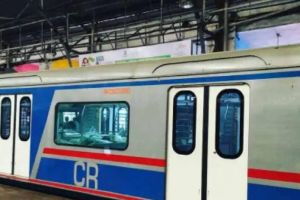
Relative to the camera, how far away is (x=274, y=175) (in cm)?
701

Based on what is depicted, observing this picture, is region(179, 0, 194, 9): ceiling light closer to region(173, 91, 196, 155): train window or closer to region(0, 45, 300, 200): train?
region(0, 45, 300, 200): train

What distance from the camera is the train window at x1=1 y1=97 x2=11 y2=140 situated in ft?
39.0

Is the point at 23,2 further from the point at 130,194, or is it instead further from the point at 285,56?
the point at 285,56

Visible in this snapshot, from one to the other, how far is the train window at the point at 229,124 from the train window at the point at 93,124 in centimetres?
195

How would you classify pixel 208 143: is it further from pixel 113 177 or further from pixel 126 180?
pixel 113 177

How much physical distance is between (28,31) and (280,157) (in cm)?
1922

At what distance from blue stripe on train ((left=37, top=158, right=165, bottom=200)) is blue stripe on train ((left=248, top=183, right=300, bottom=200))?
5.16 feet

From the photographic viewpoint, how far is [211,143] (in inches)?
303

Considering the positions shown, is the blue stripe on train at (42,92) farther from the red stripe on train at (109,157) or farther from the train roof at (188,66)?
the red stripe on train at (109,157)

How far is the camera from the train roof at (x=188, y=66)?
7223 millimetres

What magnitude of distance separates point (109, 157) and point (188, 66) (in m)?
2.15

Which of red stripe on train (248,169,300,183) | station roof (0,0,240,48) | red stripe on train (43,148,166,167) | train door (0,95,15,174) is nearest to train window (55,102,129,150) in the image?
red stripe on train (43,148,166,167)

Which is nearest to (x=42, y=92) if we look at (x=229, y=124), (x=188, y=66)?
(x=188, y=66)

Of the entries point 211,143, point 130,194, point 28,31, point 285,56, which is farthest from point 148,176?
point 28,31
